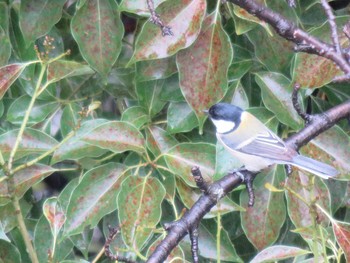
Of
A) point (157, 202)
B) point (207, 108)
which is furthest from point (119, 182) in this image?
point (207, 108)

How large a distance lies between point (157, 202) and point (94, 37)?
0.42m

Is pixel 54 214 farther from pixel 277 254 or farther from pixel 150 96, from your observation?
pixel 277 254

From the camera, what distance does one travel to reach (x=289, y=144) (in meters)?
1.80

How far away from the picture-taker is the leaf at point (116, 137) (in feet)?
5.88

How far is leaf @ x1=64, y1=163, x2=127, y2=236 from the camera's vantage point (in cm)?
188

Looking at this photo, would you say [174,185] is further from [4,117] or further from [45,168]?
[4,117]

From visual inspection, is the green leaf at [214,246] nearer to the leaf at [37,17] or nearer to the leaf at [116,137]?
the leaf at [116,137]

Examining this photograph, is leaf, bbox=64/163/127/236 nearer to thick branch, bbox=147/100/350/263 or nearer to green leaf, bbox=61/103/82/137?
green leaf, bbox=61/103/82/137

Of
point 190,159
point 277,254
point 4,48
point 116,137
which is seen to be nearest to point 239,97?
point 190,159

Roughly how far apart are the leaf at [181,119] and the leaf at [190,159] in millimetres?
60

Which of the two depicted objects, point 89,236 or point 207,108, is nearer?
point 207,108

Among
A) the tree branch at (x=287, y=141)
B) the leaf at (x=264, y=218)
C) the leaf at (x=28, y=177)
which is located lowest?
the leaf at (x=264, y=218)

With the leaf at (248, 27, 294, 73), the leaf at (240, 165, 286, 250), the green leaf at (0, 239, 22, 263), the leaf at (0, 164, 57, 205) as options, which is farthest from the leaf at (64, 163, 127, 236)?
the leaf at (248, 27, 294, 73)

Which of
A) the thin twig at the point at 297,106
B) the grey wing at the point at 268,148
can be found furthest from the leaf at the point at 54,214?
the thin twig at the point at 297,106
